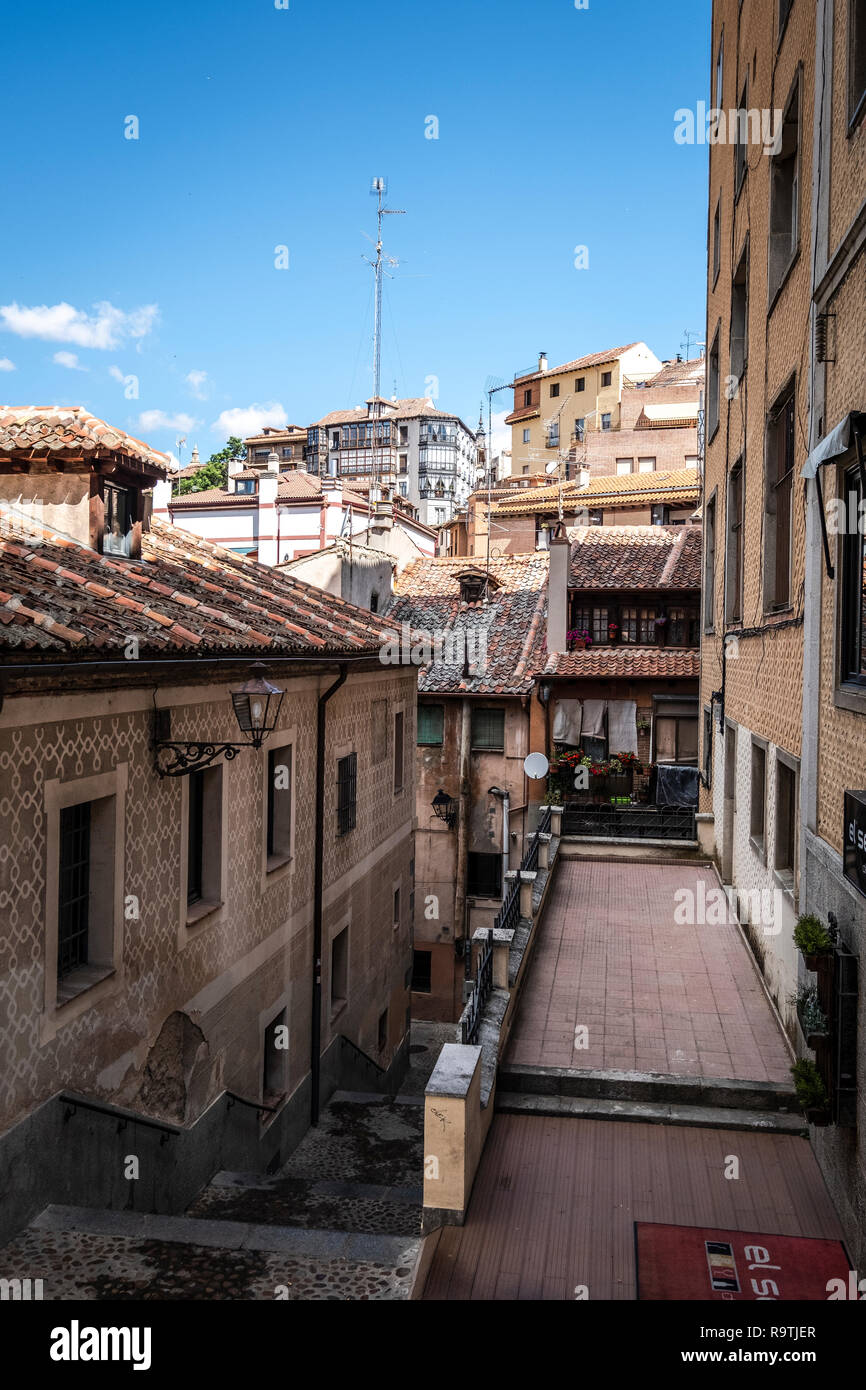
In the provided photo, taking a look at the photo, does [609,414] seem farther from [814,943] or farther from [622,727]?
[814,943]

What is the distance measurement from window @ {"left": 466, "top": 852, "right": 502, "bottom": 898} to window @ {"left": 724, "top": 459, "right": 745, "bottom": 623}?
1274 cm

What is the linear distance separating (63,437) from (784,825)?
30.1 feet

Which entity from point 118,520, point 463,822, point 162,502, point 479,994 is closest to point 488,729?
point 463,822

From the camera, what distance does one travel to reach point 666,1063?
29.6 feet

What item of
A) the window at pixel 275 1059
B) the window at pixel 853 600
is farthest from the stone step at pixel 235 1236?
the window at pixel 853 600

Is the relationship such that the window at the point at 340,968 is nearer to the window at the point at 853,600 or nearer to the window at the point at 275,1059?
the window at the point at 275,1059

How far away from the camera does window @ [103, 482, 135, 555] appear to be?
11.7 metres

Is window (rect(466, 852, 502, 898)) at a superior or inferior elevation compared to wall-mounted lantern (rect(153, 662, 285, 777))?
inferior

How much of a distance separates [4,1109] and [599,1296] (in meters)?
4.08

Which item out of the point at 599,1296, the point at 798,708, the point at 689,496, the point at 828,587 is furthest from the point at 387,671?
the point at 689,496

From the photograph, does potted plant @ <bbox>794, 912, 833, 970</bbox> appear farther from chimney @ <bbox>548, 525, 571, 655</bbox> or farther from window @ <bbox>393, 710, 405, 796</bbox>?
chimney @ <bbox>548, 525, 571, 655</bbox>

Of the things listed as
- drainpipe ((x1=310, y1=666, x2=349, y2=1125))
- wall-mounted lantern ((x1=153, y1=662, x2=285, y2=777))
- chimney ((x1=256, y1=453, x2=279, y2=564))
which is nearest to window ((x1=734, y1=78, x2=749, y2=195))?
drainpipe ((x1=310, y1=666, x2=349, y2=1125))

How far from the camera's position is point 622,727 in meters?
25.8

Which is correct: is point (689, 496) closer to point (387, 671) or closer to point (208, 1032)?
point (387, 671)
